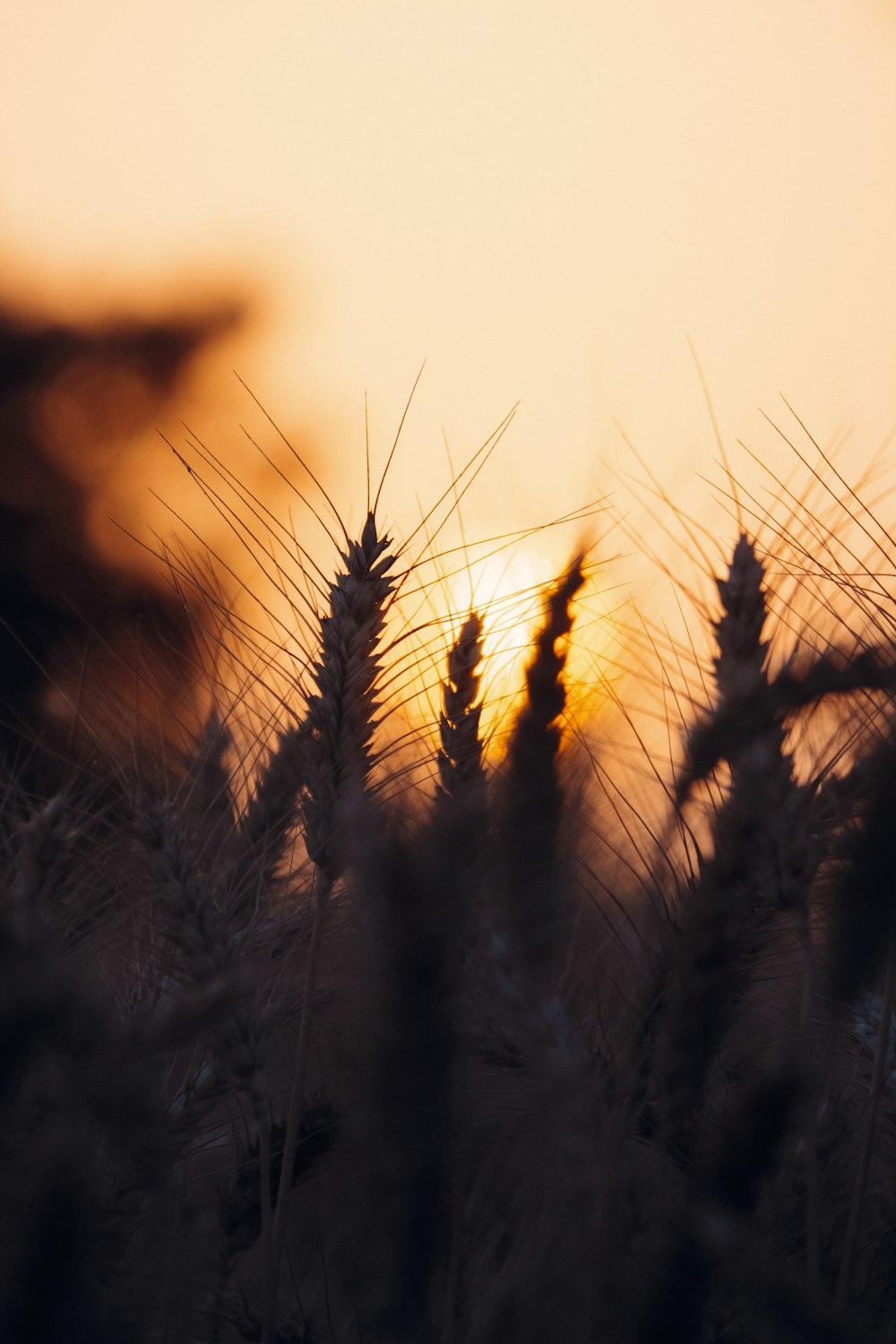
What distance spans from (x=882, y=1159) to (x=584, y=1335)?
690 millimetres

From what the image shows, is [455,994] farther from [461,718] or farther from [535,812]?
[461,718]

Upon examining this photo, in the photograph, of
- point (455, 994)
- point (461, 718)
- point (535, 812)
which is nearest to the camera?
point (455, 994)

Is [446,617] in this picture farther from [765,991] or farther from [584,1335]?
[584,1335]

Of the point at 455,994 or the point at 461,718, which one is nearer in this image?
the point at 455,994

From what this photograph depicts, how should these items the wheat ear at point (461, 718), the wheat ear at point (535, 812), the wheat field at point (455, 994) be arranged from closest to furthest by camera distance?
the wheat field at point (455, 994) < the wheat ear at point (535, 812) < the wheat ear at point (461, 718)

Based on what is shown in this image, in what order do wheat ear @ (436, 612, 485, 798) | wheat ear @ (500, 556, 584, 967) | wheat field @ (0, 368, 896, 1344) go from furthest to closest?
wheat ear @ (436, 612, 485, 798)
wheat ear @ (500, 556, 584, 967)
wheat field @ (0, 368, 896, 1344)

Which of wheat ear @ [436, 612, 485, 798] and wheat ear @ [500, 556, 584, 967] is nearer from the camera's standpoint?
wheat ear @ [500, 556, 584, 967]

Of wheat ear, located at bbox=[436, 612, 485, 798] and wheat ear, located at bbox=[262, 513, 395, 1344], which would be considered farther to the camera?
wheat ear, located at bbox=[436, 612, 485, 798]

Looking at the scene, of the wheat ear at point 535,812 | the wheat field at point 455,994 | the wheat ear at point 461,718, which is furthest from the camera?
the wheat ear at point 461,718

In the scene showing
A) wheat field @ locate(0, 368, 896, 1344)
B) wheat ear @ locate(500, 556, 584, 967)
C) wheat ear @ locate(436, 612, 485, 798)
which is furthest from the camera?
wheat ear @ locate(436, 612, 485, 798)

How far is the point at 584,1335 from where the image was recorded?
78 centimetres

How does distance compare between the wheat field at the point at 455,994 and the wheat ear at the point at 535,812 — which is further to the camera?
the wheat ear at the point at 535,812

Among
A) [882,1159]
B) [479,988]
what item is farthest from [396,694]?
[882,1159]

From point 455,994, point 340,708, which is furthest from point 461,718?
point 455,994
